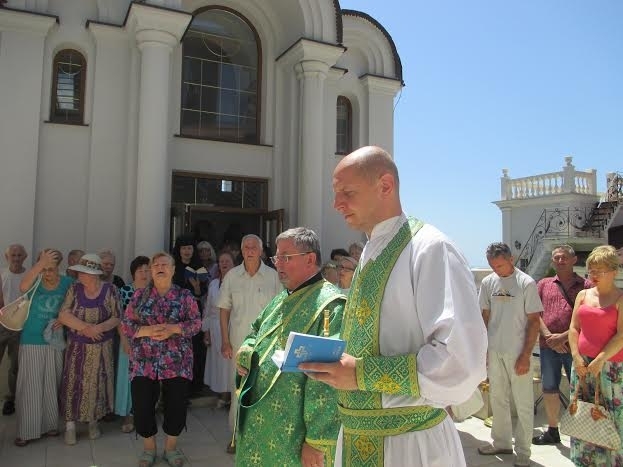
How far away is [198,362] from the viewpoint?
7.07 meters

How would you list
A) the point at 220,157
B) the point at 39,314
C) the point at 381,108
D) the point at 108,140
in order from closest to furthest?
the point at 39,314 → the point at 108,140 → the point at 220,157 → the point at 381,108

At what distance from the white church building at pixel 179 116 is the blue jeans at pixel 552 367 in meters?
4.88

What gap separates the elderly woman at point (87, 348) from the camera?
533 cm

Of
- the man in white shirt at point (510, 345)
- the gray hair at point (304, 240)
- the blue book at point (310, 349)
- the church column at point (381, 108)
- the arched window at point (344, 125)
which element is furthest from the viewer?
the arched window at point (344, 125)

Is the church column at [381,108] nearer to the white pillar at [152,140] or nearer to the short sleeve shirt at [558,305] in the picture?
the white pillar at [152,140]

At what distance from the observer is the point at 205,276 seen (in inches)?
283

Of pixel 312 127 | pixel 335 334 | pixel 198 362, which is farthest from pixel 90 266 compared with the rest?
pixel 312 127

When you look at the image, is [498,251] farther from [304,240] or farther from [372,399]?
[372,399]

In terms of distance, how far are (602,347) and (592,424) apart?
0.65m

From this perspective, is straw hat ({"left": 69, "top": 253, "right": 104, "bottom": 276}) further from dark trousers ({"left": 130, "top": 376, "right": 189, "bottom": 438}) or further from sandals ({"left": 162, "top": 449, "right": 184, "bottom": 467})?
sandals ({"left": 162, "top": 449, "right": 184, "bottom": 467})

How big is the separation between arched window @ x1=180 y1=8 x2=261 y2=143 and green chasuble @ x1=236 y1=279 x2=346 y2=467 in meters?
7.39

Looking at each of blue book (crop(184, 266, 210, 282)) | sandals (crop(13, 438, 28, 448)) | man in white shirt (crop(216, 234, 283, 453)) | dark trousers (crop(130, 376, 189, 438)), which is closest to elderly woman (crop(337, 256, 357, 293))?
man in white shirt (crop(216, 234, 283, 453))

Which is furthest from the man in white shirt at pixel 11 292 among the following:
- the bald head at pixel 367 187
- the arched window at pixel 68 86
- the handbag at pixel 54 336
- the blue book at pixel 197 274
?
the bald head at pixel 367 187

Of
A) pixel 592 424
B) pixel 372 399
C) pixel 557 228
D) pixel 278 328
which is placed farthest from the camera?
pixel 557 228
